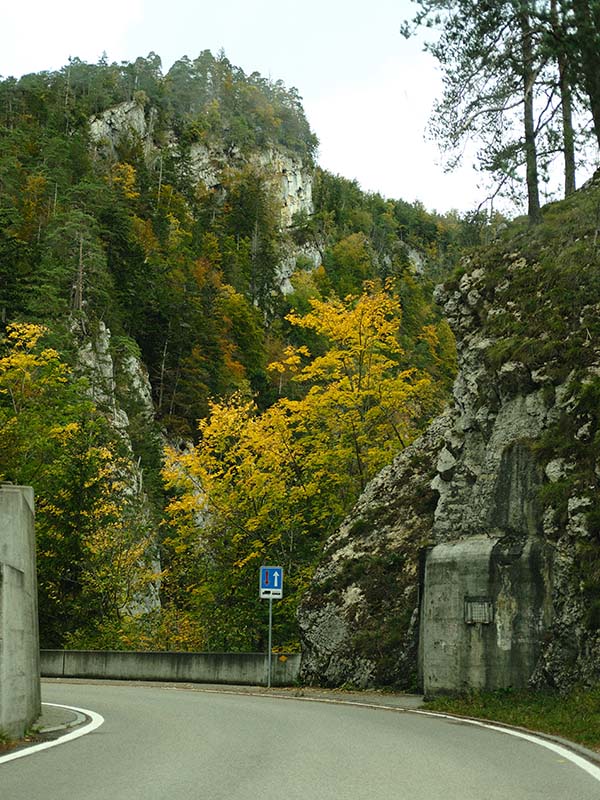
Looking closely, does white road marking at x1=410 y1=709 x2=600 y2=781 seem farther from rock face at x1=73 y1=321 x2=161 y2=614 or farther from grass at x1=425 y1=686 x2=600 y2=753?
rock face at x1=73 y1=321 x2=161 y2=614

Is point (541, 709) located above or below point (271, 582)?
below

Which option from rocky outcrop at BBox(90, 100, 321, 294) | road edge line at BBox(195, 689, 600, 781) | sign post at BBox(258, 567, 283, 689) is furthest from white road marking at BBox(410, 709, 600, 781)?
rocky outcrop at BBox(90, 100, 321, 294)

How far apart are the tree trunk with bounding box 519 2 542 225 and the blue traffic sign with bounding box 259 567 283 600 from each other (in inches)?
427

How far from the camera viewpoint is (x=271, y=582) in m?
23.1

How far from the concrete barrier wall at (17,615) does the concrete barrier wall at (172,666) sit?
11.9m

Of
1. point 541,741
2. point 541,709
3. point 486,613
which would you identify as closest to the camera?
point 541,741

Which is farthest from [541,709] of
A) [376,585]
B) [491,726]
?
[376,585]

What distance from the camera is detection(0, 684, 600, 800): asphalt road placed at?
741 cm

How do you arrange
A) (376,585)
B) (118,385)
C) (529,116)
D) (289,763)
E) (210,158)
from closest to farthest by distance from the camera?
(289,763)
(529,116)
(376,585)
(118,385)
(210,158)

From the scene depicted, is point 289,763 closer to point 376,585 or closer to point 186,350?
point 376,585

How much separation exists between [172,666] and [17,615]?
14.9 metres

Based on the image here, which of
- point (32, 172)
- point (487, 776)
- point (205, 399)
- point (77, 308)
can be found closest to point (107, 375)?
point (77, 308)

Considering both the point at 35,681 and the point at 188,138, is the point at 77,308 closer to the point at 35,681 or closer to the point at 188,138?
the point at 35,681

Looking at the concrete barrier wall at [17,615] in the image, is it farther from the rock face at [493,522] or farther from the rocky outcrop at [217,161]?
the rocky outcrop at [217,161]
